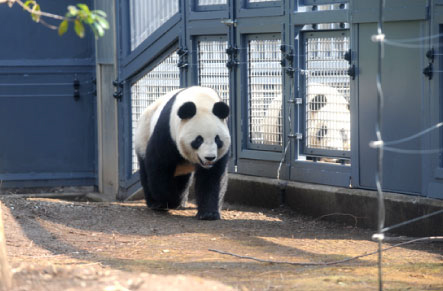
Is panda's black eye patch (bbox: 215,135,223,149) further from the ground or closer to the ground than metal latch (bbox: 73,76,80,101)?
closer to the ground

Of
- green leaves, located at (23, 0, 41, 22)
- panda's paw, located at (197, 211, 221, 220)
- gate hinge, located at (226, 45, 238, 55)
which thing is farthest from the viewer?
gate hinge, located at (226, 45, 238, 55)

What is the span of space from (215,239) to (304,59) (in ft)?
8.86

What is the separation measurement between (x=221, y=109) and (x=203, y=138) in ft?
1.16

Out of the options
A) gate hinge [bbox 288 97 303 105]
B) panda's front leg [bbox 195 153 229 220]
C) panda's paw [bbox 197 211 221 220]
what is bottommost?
panda's paw [bbox 197 211 221 220]

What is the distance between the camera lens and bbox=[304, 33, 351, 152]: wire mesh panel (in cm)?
820

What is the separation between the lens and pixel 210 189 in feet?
26.9

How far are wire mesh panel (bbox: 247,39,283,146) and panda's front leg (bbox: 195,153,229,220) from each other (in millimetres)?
1184

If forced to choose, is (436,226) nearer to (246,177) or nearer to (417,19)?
(417,19)

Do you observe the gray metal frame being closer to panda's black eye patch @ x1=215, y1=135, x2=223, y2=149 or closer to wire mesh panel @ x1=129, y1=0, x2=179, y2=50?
panda's black eye patch @ x1=215, y1=135, x2=223, y2=149

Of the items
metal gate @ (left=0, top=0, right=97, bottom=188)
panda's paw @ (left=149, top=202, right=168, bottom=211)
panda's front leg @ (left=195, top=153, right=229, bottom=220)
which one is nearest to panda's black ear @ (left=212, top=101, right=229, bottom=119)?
panda's front leg @ (left=195, top=153, right=229, bottom=220)

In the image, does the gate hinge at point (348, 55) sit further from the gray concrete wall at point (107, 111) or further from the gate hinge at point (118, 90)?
the gray concrete wall at point (107, 111)

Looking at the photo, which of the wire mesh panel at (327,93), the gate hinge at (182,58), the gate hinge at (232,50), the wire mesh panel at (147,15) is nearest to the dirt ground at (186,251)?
the wire mesh panel at (327,93)

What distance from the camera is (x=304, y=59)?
8727mm

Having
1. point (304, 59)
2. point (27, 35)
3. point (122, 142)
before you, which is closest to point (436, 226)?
point (304, 59)
